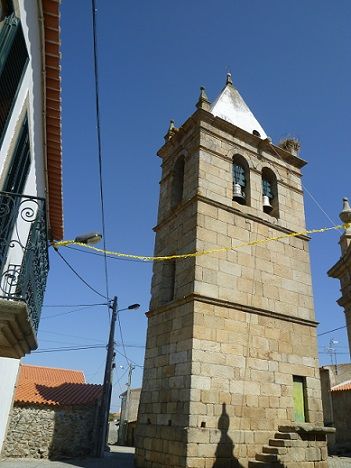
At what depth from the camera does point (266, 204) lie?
1087 centimetres

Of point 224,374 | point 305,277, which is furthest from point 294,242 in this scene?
point 224,374

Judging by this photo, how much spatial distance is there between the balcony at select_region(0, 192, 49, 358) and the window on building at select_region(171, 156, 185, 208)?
728 cm

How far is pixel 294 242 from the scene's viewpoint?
10695 millimetres

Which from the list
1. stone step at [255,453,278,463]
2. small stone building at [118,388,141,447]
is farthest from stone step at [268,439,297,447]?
small stone building at [118,388,141,447]

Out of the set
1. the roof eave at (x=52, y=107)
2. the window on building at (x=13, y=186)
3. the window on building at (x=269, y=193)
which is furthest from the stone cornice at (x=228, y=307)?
the window on building at (x=13, y=186)

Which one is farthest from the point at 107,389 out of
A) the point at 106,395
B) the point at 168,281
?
the point at 168,281

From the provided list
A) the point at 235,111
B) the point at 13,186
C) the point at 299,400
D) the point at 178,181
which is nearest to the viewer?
Answer: the point at 13,186

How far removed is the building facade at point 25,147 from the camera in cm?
337

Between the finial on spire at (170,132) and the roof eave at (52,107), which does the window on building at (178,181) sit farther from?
the roof eave at (52,107)

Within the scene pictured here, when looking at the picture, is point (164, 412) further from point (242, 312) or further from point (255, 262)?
→ point (255, 262)

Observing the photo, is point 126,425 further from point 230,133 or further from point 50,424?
point 230,133

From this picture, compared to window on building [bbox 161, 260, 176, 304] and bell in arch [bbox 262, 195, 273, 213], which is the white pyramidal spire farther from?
window on building [bbox 161, 260, 176, 304]

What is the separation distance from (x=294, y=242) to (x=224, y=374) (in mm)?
4513

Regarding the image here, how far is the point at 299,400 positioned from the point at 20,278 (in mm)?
7752
